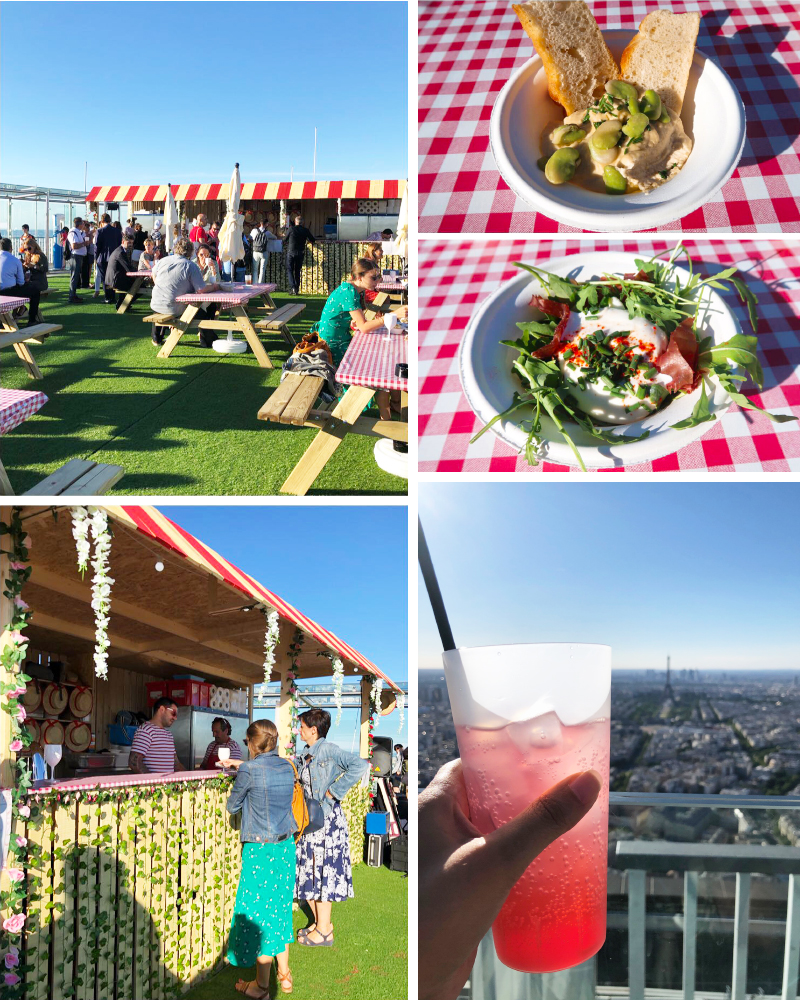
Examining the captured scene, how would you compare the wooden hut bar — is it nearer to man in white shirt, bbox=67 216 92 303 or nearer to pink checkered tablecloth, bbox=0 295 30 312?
pink checkered tablecloth, bbox=0 295 30 312

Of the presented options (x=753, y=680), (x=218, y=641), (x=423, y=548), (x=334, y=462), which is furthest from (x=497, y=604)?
(x=753, y=680)

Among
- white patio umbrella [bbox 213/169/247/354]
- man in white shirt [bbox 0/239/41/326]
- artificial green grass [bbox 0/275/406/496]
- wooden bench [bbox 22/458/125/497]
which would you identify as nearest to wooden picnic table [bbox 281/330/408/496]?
artificial green grass [bbox 0/275/406/496]

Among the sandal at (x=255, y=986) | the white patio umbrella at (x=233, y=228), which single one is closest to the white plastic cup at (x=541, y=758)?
the sandal at (x=255, y=986)

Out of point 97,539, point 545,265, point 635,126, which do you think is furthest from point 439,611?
point 97,539

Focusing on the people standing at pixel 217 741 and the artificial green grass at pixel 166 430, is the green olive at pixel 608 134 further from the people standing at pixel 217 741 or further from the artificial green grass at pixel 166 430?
the people standing at pixel 217 741

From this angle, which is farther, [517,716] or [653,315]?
[653,315]

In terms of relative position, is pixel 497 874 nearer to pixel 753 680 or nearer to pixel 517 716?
pixel 517 716
